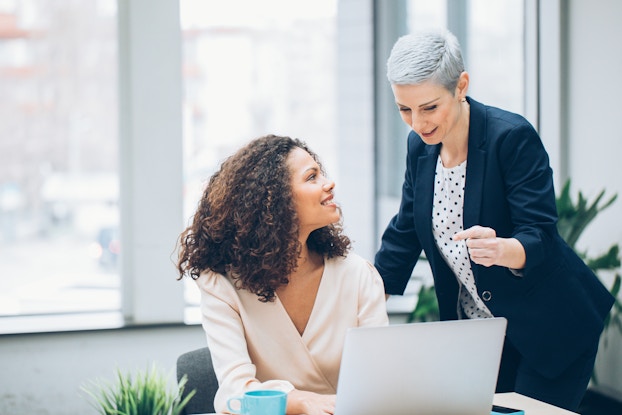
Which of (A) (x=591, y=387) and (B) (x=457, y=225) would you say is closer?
(B) (x=457, y=225)

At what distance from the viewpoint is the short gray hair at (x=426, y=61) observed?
1.79 metres

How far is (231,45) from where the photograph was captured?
3.65 m

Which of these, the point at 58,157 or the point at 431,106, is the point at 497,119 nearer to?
the point at 431,106

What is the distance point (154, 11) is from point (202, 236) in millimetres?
1694

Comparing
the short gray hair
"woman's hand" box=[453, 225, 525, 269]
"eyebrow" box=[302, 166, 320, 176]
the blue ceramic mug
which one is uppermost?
the short gray hair

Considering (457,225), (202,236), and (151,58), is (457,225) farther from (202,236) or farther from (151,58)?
(151,58)

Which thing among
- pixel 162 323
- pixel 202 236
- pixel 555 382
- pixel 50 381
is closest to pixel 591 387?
pixel 555 382

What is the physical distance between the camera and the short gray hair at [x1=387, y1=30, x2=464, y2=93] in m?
1.79

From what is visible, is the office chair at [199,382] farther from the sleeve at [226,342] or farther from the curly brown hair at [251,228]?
the curly brown hair at [251,228]

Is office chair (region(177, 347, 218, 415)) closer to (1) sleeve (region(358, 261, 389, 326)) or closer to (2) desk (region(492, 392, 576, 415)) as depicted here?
(1) sleeve (region(358, 261, 389, 326))

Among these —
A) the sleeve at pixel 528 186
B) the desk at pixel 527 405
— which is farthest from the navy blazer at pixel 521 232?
the desk at pixel 527 405

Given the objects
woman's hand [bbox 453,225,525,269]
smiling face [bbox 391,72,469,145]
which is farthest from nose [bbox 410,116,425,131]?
woman's hand [bbox 453,225,525,269]

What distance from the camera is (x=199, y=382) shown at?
1.96 meters

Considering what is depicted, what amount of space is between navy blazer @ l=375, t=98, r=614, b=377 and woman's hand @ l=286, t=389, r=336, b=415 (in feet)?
1.92
